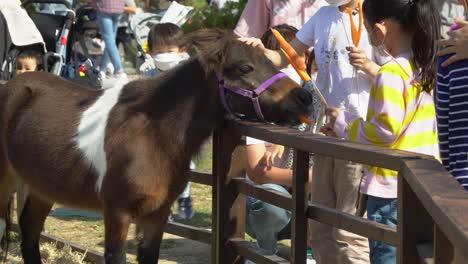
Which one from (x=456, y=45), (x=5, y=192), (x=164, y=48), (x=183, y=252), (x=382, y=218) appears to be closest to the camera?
(x=456, y=45)

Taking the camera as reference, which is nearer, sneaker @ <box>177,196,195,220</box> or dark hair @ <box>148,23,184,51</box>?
dark hair @ <box>148,23,184,51</box>

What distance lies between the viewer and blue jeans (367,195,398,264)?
4.06 metres

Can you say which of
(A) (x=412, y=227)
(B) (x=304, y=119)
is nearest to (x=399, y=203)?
(A) (x=412, y=227)

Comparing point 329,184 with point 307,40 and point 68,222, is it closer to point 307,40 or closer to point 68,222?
point 307,40

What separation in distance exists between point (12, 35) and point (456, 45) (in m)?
6.63

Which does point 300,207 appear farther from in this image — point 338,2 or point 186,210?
point 186,210

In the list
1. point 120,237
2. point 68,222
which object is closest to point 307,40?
point 120,237

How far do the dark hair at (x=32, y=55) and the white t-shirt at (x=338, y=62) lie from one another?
4.62 metres

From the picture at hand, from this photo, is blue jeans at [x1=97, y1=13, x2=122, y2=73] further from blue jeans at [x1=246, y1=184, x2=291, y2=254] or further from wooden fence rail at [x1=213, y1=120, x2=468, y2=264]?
wooden fence rail at [x1=213, y1=120, x2=468, y2=264]

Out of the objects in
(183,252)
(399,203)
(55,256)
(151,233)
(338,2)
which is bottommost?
(183,252)

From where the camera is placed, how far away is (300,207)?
14.2ft

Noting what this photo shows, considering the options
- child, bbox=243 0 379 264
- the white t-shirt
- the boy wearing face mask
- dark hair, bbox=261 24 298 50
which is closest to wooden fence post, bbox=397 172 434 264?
child, bbox=243 0 379 264

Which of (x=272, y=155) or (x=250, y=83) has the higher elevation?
(x=250, y=83)

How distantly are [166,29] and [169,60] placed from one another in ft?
1.10
